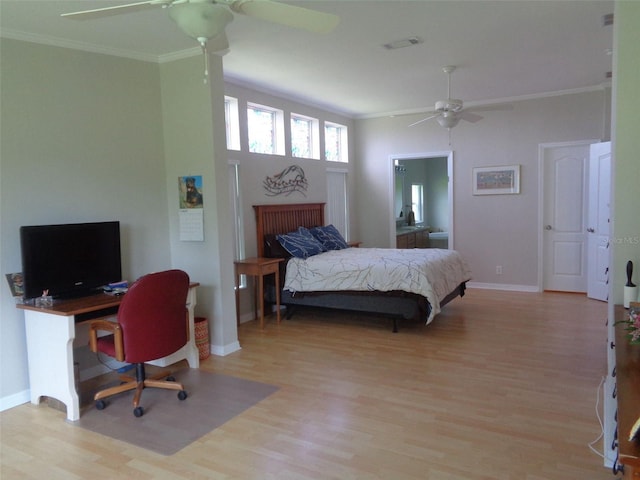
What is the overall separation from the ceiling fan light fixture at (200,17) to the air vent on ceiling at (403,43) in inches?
86.3

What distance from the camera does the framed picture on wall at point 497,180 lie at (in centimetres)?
645

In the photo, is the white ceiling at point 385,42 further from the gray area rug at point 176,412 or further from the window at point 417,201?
the window at point 417,201

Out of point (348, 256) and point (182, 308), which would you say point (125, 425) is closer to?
point (182, 308)

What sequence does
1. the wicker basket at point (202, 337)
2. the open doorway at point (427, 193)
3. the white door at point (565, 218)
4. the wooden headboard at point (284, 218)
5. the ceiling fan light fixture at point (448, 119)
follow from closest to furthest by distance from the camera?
the wicker basket at point (202, 337), the ceiling fan light fixture at point (448, 119), the wooden headboard at point (284, 218), the white door at point (565, 218), the open doorway at point (427, 193)

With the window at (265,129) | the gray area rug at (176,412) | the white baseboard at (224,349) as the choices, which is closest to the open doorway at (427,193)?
the window at (265,129)

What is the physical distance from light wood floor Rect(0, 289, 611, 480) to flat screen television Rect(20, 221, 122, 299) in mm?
887

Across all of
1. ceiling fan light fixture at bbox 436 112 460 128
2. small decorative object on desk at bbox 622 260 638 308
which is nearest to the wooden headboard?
ceiling fan light fixture at bbox 436 112 460 128

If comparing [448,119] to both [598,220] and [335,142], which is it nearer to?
[598,220]

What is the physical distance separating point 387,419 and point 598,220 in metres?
4.35

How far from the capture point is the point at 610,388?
7.76 feet

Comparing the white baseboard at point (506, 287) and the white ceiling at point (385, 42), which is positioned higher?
the white ceiling at point (385, 42)

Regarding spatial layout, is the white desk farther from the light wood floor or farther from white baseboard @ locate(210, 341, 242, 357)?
white baseboard @ locate(210, 341, 242, 357)

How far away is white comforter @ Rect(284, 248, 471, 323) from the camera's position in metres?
4.55

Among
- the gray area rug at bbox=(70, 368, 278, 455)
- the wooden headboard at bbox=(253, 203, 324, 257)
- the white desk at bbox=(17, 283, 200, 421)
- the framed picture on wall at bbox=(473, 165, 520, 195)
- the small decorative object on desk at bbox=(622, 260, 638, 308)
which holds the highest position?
the framed picture on wall at bbox=(473, 165, 520, 195)
